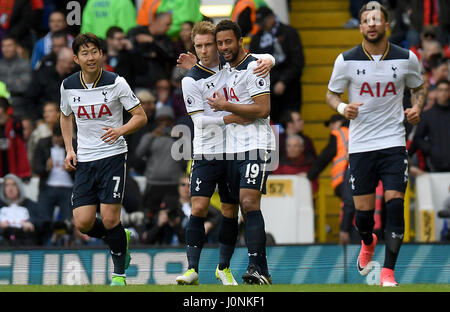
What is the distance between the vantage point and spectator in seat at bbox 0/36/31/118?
17609 mm

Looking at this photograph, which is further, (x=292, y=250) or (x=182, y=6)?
(x=182, y=6)

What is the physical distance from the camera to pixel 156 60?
17469 mm

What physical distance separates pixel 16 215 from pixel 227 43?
18.8 ft

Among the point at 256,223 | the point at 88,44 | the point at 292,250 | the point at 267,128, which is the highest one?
the point at 88,44

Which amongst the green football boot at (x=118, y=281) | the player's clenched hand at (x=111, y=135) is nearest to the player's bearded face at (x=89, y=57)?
the player's clenched hand at (x=111, y=135)

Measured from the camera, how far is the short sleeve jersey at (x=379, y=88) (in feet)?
35.1

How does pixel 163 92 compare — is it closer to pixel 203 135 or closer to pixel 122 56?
pixel 122 56

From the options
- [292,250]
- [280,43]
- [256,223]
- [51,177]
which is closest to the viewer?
[256,223]

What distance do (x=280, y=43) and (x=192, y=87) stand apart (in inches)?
247

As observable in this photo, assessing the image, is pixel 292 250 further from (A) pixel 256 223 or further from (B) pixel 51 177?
(B) pixel 51 177

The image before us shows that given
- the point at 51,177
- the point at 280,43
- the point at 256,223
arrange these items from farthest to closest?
the point at 280,43 < the point at 51,177 < the point at 256,223

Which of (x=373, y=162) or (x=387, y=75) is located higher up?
(x=387, y=75)

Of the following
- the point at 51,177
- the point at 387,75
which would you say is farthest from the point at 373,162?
the point at 51,177

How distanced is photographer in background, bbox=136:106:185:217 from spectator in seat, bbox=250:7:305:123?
5.90ft
